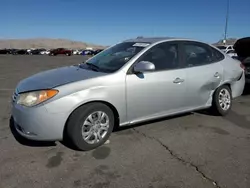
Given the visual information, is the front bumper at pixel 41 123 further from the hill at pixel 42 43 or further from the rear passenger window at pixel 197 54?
the hill at pixel 42 43

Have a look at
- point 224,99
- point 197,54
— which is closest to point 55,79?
point 197,54

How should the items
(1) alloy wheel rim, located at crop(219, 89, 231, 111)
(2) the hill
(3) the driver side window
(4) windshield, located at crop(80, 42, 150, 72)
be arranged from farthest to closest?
(2) the hill
(1) alloy wheel rim, located at crop(219, 89, 231, 111)
(3) the driver side window
(4) windshield, located at crop(80, 42, 150, 72)

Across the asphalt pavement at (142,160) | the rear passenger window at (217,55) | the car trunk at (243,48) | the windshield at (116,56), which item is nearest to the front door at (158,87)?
the windshield at (116,56)

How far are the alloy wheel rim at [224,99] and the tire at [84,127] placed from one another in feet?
8.33

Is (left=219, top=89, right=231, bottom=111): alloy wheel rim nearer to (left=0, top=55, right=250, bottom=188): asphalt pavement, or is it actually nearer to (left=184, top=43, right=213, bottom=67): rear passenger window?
(left=0, top=55, right=250, bottom=188): asphalt pavement

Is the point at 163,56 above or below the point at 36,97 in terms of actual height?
above

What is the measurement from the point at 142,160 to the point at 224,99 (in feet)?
8.88

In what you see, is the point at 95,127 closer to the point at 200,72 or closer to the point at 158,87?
the point at 158,87

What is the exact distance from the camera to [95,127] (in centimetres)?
388

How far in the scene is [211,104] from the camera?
5289 mm

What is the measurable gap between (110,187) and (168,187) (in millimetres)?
629

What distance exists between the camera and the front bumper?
353cm

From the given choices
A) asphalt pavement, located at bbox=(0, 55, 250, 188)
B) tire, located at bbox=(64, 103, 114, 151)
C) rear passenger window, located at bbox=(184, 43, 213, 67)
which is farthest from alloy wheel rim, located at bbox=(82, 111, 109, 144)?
rear passenger window, located at bbox=(184, 43, 213, 67)

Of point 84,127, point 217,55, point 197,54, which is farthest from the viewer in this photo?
point 217,55
